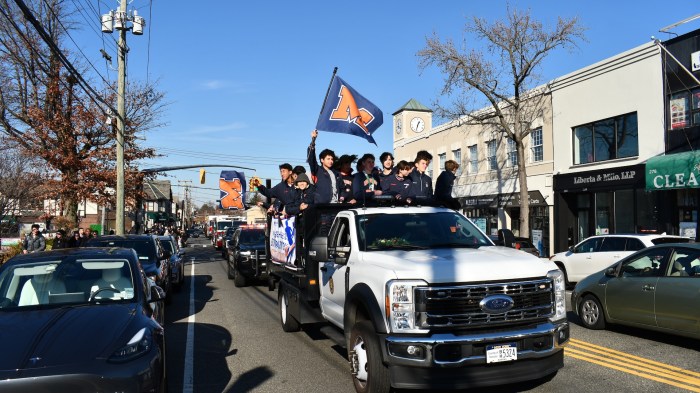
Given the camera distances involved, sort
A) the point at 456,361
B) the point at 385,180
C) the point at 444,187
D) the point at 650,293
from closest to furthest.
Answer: the point at 456,361 < the point at 650,293 < the point at 444,187 < the point at 385,180

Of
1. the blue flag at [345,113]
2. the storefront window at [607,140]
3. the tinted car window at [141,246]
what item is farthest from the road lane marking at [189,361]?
the storefront window at [607,140]

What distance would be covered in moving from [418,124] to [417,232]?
31.4 metres

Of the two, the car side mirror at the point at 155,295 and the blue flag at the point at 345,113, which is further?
the blue flag at the point at 345,113

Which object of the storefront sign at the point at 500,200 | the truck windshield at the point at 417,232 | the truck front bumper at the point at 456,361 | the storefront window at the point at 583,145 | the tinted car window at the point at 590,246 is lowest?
the truck front bumper at the point at 456,361

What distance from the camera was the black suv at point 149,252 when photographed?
37.5 feet

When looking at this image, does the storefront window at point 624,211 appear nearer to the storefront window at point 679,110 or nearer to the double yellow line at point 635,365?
the storefront window at point 679,110

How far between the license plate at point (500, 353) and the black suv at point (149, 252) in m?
8.16

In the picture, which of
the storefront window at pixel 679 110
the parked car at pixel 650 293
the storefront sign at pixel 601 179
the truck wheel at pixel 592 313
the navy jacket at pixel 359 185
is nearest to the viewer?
the parked car at pixel 650 293

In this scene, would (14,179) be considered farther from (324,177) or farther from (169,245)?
(324,177)

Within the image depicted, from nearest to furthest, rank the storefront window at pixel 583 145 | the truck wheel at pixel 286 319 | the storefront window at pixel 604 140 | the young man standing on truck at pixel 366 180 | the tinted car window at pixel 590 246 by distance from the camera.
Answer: the young man standing on truck at pixel 366 180, the truck wheel at pixel 286 319, the tinted car window at pixel 590 246, the storefront window at pixel 604 140, the storefront window at pixel 583 145

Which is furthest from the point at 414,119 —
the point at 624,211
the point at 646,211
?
the point at 646,211

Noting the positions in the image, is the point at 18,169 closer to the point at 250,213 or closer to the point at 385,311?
the point at 385,311

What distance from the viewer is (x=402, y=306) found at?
4762 mm

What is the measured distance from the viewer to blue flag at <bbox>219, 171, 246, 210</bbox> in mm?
31906
